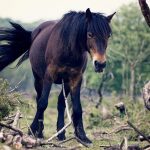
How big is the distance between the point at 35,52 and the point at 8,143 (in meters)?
3.45

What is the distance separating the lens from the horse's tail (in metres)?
11.6

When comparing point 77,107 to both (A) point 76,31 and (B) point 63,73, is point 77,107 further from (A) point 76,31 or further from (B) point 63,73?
(A) point 76,31

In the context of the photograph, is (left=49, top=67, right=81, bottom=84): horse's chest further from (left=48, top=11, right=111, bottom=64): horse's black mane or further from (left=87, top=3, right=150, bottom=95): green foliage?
(left=87, top=3, right=150, bottom=95): green foliage

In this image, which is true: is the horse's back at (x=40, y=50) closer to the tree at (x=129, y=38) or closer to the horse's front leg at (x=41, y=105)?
→ the horse's front leg at (x=41, y=105)

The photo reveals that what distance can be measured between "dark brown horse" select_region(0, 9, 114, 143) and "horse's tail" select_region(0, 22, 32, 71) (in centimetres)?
52

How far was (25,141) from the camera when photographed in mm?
7781

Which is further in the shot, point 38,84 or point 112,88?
point 112,88

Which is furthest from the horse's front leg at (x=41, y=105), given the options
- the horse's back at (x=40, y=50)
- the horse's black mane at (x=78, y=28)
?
the horse's black mane at (x=78, y=28)

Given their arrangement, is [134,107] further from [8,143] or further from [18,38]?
[8,143]

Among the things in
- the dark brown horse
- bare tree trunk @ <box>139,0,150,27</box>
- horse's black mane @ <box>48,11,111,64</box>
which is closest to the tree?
the dark brown horse

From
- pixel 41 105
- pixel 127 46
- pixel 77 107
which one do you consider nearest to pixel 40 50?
pixel 41 105

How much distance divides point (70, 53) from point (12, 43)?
8.28 feet

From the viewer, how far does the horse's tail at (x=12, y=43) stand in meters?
11.6

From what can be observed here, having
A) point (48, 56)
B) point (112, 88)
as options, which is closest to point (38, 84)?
point (48, 56)
